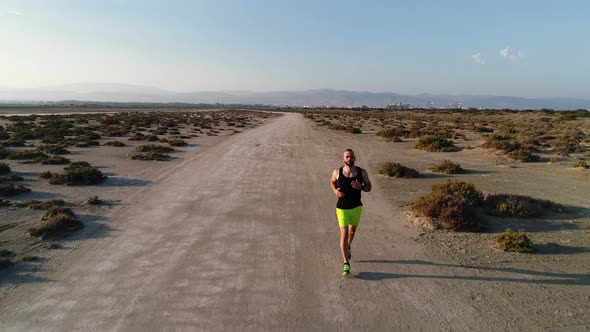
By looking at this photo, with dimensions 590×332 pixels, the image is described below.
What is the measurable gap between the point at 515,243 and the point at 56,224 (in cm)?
986

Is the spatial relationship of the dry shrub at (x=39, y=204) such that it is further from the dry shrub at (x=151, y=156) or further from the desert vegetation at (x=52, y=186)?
the dry shrub at (x=151, y=156)

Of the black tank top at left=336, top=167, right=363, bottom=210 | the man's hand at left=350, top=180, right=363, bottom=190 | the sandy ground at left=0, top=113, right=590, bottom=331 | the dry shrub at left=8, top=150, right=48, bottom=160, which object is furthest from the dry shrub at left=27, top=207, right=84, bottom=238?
the dry shrub at left=8, top=150, right=48, bottom=160

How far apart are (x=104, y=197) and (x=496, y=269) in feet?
35.3

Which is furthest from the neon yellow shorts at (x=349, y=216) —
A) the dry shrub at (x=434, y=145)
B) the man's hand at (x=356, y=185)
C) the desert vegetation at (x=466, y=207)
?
the dry shrub at (x=434, y=145)

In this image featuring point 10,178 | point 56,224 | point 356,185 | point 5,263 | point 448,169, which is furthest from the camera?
point 448,169

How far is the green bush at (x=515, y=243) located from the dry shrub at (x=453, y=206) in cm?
96

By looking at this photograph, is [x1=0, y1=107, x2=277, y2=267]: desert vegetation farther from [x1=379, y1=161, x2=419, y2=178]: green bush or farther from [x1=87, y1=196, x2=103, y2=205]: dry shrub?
[x1=379, y1=161, x2=419, y2=178]: green bush

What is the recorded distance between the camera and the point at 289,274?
6.00 metres

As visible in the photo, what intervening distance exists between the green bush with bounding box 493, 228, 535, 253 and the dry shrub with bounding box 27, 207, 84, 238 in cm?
933

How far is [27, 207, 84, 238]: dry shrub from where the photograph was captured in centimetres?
761

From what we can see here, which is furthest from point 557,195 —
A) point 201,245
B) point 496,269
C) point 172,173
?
point 172,173

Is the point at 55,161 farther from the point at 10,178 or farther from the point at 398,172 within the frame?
the point at 398,172

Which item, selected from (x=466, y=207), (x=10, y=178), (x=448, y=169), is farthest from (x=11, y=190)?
(x=448, y=169)

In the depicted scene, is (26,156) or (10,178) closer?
(10,178)
